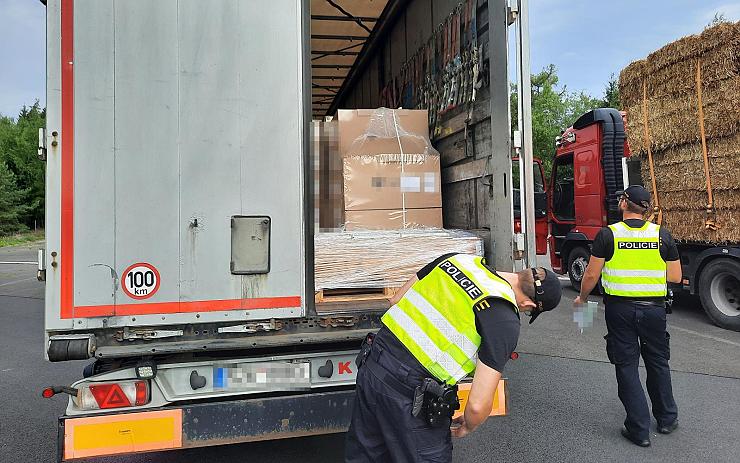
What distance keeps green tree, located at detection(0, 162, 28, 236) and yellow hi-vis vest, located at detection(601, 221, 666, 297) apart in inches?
1343

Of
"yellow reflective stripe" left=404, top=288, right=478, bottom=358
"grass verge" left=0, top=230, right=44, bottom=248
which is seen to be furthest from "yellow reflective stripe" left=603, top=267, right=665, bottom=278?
"grass verge" left=0, top=230, right=44, bottom=248

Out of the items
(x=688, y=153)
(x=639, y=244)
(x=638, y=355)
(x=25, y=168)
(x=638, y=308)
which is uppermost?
(x=25, y=168)

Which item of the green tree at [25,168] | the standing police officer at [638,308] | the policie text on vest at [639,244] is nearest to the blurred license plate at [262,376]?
the standing police officer at [638,308]

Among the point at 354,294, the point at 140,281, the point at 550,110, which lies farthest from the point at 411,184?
the point at 550,110

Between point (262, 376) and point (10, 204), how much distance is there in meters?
34.1

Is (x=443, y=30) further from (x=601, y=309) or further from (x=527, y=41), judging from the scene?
(x=601, y=309)

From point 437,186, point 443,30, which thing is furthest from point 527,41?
point 443,30

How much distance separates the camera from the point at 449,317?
6.59ft

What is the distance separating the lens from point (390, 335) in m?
2.18

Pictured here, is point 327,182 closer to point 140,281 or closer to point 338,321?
point 338,321

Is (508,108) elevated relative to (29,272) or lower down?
elevated

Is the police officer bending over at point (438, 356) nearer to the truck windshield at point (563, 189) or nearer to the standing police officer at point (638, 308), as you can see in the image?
the standing police officer at point (638, 308)

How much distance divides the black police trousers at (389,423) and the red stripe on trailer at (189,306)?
26.2 inches

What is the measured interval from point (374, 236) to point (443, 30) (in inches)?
86.1
